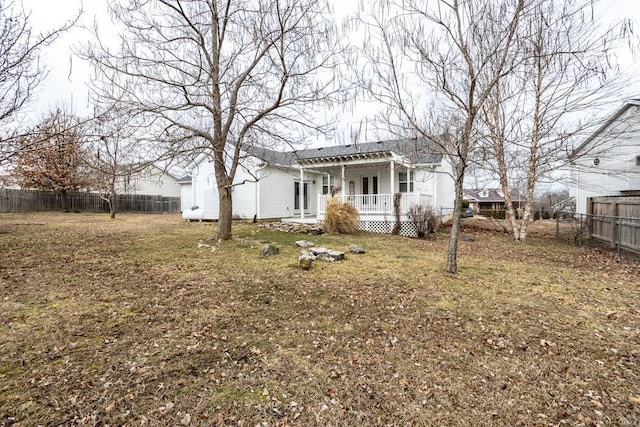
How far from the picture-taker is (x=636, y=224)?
781 cm

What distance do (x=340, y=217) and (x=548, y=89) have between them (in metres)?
8.20

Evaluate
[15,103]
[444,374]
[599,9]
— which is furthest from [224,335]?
[599,9]

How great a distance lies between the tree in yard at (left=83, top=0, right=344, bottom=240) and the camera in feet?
23.7

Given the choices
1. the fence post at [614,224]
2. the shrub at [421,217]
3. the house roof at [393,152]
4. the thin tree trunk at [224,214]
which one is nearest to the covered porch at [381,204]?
the shrub at [421,217]

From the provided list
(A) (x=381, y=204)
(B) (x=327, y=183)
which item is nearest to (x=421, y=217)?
(A) (x=381, y=204)

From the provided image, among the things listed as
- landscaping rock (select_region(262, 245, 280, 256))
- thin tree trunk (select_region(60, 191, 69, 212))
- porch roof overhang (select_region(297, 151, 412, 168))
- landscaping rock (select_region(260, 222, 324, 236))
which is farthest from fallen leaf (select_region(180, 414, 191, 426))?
thin tree trunk (select_region(60, 191, 69, 212))

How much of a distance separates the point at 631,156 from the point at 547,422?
56.0 ft

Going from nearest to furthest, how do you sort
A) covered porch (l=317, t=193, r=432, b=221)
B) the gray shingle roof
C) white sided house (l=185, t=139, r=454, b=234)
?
covered porch (l=317, t=193, r=432, b=221)
white sided house (l=185, t=139, r=454, b=234)
the gray shingle roof

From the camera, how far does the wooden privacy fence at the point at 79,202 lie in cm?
2097

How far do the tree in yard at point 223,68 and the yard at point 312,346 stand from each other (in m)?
4.09

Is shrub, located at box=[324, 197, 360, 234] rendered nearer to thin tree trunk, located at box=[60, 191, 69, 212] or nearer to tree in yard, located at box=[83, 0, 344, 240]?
tree in yard, located at box=[83, 0, 344, 240]

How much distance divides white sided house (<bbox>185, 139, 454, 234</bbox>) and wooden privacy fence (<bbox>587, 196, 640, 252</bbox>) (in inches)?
212

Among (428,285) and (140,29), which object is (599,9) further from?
(140,29)

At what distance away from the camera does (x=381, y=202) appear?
1355 cm
